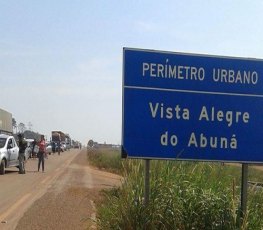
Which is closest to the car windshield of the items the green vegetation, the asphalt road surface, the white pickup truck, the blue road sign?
the white pickup truck

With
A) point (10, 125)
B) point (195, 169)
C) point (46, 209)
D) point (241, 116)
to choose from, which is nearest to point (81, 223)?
point (46, 209)

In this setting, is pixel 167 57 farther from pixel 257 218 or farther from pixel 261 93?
pixel 257 218

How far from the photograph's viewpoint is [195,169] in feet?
23.6

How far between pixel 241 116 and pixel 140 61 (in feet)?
4.67

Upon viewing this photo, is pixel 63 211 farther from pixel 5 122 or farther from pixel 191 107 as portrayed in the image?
pixel 5 122

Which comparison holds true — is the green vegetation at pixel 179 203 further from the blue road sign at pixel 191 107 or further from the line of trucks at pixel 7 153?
the line of trucks at pixel 7 153

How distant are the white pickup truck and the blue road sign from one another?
57.2 ft

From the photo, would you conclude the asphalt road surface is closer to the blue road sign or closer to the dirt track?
the dirt track

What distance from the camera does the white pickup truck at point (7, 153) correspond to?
74.5ft

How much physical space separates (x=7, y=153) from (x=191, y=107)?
18.4 meters

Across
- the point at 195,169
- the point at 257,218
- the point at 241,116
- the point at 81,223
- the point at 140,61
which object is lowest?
the point at 81,223

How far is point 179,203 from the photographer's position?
6129mm

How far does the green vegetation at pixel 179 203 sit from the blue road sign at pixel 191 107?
53 cm

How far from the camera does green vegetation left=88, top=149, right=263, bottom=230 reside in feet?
19.4
